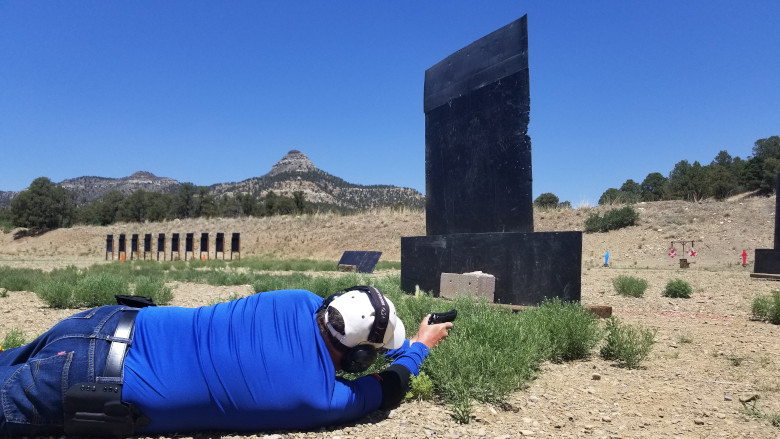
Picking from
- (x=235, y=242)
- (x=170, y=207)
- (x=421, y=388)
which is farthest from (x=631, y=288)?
(x=170, y=207)

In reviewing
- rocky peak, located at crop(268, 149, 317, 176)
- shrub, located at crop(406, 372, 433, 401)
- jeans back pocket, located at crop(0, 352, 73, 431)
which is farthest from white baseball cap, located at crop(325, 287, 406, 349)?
rocky peak, located at crop(268, 149, 317, 176)

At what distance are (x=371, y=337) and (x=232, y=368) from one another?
69 cm

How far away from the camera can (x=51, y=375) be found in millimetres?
2430

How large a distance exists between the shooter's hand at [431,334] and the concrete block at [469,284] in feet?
10.7

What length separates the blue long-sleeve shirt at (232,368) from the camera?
8.34ft

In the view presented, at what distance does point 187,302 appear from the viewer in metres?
8.48

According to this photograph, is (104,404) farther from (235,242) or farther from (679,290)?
(235,242)

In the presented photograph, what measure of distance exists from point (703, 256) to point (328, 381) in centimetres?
2643

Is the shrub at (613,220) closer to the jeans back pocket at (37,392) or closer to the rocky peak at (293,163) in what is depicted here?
the jeans back pocket at (37,392)

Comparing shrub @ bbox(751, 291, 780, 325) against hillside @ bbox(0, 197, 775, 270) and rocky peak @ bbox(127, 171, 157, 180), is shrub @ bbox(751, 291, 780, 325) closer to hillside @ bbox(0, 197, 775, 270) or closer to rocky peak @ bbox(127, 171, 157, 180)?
hillside @ bbox(0, 197, 775, 270)

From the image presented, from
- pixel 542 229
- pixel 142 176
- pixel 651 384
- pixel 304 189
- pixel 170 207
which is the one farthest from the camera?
pixel 142 176

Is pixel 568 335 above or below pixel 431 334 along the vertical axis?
below

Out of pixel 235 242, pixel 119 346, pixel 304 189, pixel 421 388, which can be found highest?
pixel 304 189

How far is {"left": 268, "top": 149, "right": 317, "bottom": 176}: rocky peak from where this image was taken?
5776 inches
